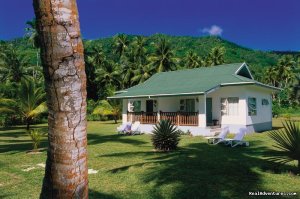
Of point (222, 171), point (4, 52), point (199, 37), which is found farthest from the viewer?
point (199, 37)

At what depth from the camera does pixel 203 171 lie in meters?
9.52

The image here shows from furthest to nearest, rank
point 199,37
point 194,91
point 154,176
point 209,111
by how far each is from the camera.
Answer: point 199,37 < point 209,111 < point 194,91 < point 154,176

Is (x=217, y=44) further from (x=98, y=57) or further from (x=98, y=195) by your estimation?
(x=98, y=195)

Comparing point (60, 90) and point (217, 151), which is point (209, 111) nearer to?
point (217, 151)

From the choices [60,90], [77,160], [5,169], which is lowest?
[5,169]

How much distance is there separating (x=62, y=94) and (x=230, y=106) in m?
21.0

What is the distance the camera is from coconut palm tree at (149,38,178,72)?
48.3 metres

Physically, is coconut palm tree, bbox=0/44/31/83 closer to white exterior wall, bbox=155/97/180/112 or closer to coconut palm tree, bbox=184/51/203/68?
white exterior wall, bbox=155/97/180/112

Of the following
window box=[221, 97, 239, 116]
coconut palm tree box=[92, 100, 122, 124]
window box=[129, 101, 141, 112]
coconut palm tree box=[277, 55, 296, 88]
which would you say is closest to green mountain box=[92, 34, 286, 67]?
coconut palm tree box=[277, 55, 296, 88]

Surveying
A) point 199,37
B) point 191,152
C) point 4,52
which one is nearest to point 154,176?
point 191,152

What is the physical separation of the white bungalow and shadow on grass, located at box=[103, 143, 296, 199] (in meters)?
7.57

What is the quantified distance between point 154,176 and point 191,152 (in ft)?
16.5

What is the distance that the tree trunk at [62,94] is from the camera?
2635mm

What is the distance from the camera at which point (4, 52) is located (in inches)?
1831
